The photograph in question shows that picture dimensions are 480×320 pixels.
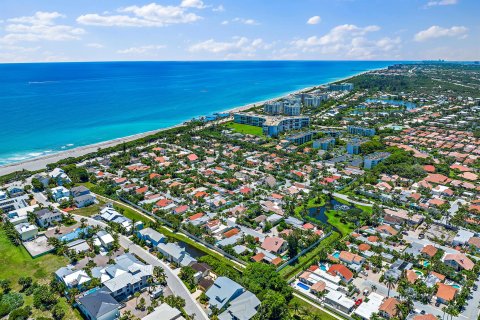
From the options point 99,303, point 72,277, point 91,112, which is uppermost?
point 91,112

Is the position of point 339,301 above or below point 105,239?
below

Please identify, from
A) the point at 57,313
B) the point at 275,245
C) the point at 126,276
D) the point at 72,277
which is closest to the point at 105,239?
the point at 72,277

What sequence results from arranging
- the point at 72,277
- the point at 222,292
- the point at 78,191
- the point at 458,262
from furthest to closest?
the point at 78,191
the point at 458,262
the point at 72,277
the point at 222,292

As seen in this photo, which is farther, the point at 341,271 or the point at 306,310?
the point at 341,271

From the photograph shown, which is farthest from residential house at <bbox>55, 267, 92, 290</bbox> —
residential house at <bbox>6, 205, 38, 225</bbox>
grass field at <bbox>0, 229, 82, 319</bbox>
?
residential house at <bbox>6, 205, 38, 225</bbox>

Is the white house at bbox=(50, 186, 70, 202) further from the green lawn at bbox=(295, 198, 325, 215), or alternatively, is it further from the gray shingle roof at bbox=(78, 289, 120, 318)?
the green lawn at bbox=(295, 198, 325, 215)

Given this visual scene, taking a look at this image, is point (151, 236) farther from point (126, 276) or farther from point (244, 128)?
point (244, 128)
